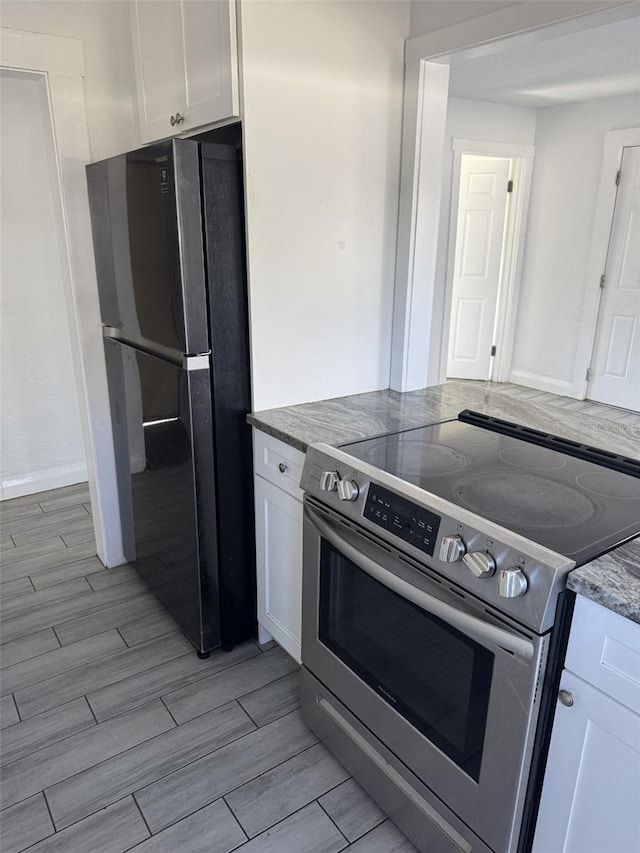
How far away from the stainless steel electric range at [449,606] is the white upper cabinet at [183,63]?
1.06 metres

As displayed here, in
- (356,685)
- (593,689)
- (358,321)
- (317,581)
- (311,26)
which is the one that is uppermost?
(311,26)

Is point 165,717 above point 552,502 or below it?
below

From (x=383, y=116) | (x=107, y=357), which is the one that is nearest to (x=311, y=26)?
(x=383, y=116)

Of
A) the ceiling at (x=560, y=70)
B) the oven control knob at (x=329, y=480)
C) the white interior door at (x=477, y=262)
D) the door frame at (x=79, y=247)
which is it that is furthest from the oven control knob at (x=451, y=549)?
the white interior door at (x=477, y=262)

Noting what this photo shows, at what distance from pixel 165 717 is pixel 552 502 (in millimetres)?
1361

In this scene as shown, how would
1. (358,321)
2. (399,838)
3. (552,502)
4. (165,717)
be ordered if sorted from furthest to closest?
1. (358,321)
2. (165,717)
3. (399,838)
4. (552,502)

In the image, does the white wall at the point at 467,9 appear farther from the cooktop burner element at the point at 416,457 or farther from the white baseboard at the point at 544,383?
the white baseboard at the point at 544,383

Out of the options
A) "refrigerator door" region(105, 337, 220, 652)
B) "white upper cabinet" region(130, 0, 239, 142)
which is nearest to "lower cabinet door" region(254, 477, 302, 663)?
"refrigerator door" region(105, 337, 220, 652)

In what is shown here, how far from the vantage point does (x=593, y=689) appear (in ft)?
3.42

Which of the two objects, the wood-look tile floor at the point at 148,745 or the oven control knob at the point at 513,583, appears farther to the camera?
the wood-look tile floor at the point at 148,745

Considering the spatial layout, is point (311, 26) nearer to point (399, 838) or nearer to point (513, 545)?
point (513, 545)

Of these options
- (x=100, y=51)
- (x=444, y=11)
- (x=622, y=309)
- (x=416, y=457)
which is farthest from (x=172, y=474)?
(x=622, y=309)

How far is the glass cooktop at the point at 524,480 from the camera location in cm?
118

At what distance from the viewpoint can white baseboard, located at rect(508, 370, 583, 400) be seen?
16.6 feet
